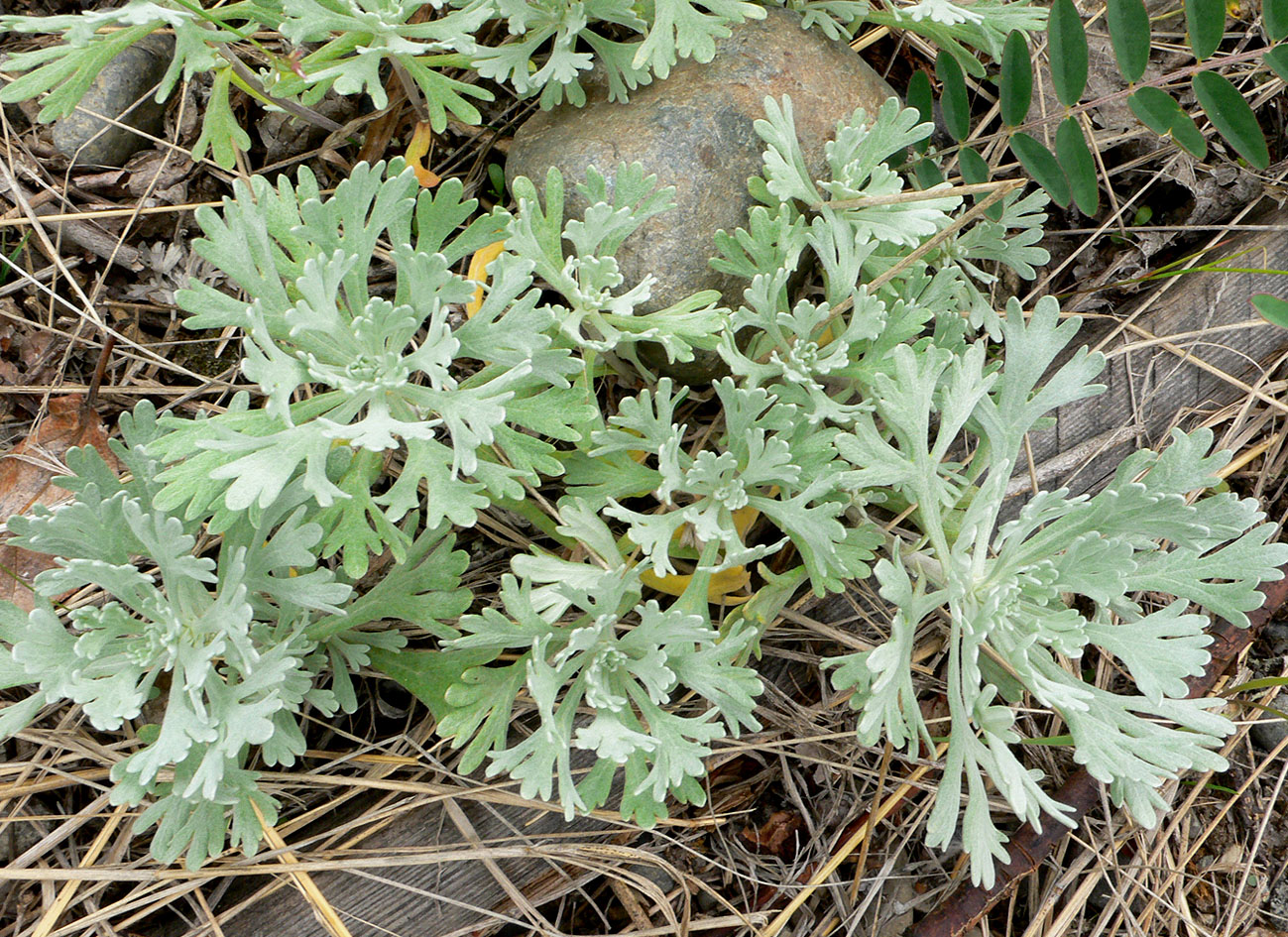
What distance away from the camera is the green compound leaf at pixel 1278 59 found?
2252 millimetres

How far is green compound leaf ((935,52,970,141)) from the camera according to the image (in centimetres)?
250

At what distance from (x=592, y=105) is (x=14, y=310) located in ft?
5.61

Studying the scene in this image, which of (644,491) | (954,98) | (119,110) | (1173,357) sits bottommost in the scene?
(644,491)

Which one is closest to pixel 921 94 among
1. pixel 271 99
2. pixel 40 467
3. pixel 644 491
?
pixel 644 491

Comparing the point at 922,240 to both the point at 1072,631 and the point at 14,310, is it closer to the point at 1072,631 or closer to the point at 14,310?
the point at 1072,631

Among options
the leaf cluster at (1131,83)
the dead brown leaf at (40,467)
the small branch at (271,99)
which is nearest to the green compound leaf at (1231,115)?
the leaf cluster at (1131,83)

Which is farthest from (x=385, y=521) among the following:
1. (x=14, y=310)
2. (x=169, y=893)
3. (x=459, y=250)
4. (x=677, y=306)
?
(x=14, y=310)

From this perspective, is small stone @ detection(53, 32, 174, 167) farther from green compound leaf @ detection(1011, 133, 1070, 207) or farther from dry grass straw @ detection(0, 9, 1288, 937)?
green compound leaf @ detection(1011, 133, 1070, 207)

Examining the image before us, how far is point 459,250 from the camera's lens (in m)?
2.00

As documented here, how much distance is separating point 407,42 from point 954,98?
1.48 meters

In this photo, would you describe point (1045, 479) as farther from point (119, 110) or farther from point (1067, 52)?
point (119, 110)

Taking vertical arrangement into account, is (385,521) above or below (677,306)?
below

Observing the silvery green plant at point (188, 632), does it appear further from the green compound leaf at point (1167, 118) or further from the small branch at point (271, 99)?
the green compound leaf at point (1167, 118)

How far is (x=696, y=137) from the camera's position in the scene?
2.31 metres
